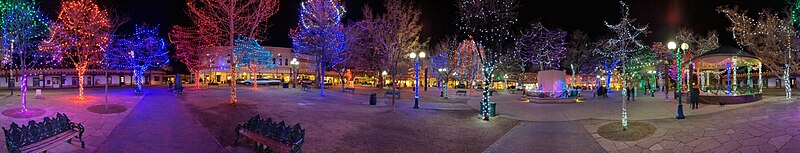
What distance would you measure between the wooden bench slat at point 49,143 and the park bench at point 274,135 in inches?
148

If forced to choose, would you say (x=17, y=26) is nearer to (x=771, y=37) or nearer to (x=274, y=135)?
(x=274, y=135)

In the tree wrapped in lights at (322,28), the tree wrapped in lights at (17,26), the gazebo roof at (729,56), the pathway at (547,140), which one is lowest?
the pathway at (547,140)

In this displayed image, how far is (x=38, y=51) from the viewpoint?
2280 cm

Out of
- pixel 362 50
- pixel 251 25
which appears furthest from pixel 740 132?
pixel 362 50

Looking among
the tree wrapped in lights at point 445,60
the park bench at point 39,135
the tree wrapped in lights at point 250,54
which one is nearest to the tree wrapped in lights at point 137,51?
the tree wrapped in lights at point 250,54

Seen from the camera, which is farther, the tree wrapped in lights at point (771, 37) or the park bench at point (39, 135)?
the tree wrapped in lights at point (771, 37)

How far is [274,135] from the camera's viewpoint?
9.55 metres

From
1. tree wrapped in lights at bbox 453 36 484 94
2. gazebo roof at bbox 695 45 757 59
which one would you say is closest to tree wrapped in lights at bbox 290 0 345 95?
tree wrapped in lights at bbox 453 36 484 94

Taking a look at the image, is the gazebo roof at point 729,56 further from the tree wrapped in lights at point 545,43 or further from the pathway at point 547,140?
the tree wrapped in lights at point 545,43

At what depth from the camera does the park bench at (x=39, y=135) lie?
824 centimetres

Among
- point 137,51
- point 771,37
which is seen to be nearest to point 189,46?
point 137,51

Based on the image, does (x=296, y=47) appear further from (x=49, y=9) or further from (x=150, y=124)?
(x=150, y=124)

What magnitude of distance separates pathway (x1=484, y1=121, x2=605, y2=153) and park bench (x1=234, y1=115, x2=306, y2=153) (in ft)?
17.6

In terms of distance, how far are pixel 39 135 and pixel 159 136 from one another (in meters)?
2.77
